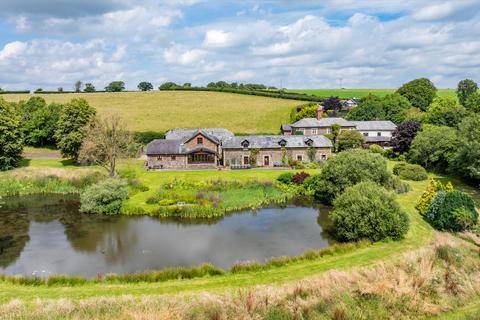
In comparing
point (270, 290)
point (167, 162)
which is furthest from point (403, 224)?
point (167, 162)

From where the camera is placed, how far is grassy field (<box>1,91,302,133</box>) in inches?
3103

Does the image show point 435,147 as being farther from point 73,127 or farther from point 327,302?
point 73,127

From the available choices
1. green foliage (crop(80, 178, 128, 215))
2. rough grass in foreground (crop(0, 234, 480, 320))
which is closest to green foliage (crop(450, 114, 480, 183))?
rough grass in foreground (crop(0, 234, 480, 320))

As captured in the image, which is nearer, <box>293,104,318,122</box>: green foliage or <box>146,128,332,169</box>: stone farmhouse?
<box>146,128,332,169</box>: stone farmhouse

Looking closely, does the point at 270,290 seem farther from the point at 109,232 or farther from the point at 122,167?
the point at 122,167

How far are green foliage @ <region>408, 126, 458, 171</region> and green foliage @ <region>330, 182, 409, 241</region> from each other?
2252 cm

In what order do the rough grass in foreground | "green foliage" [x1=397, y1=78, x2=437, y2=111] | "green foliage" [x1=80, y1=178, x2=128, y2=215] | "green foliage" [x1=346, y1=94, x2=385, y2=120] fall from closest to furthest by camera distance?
the rough grass in foreground
"green foliage" [x1=80, y1=178, x2=128, y2=215]
"green foliage" [x1=346, y1=94, x2=385, y2=120]
"green foliage" [x1=397, y1=78, x2=437, y2=111]

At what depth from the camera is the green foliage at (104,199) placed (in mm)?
32438

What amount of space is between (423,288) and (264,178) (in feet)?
91.2

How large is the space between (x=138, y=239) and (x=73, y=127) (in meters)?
31.3

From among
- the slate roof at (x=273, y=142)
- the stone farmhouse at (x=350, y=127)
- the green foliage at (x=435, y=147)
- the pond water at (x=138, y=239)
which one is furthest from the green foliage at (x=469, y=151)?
the stone farmhouse at (x=350, y=127)

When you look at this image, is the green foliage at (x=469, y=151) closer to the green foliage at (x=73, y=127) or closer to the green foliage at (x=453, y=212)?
the green foliage at (x=453, y=212)

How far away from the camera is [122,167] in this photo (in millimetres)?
47875

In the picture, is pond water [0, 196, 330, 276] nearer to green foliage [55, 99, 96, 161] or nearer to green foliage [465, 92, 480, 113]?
green foliage [55, 99, 96, 161]
